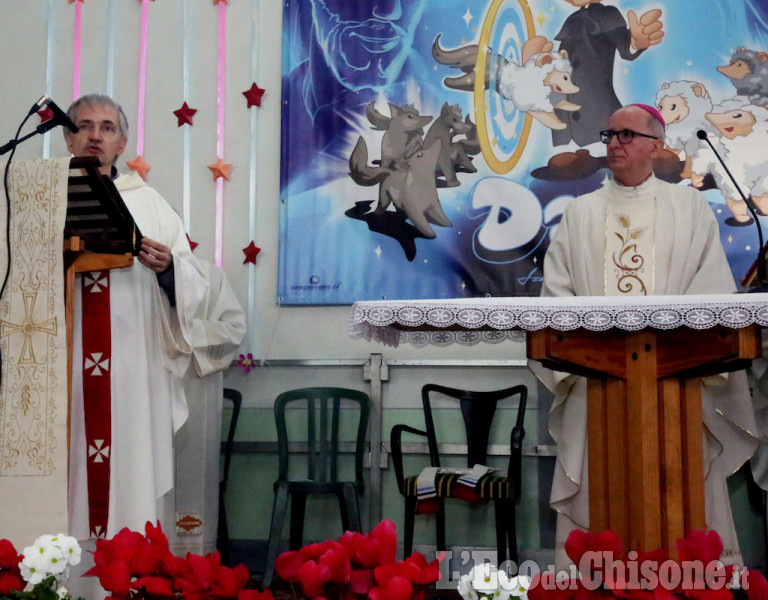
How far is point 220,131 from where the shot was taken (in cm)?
536

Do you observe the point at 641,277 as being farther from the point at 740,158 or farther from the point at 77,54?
the point at 77,54

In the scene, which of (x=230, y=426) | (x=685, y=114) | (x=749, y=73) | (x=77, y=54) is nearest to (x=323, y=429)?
(x=230, y=426)

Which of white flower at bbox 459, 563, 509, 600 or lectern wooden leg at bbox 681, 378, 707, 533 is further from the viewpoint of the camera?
lectern wooden leg at bbox 681, 378, 707, 533

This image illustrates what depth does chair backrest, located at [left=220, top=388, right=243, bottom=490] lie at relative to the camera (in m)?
4.76

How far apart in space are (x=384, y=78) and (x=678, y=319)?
3070mm

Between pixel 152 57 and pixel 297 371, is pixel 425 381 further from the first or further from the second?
pixel 152 57

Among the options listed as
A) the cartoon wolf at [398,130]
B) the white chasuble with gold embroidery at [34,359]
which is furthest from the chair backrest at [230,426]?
the white chasuble with gold embroidery at [34,359]

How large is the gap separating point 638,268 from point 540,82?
1.45 meters

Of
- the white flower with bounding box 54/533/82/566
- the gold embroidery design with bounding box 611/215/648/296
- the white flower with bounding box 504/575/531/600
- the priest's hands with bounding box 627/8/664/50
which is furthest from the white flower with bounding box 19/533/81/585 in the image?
the priest's hands with bounding box 627/8/664/50

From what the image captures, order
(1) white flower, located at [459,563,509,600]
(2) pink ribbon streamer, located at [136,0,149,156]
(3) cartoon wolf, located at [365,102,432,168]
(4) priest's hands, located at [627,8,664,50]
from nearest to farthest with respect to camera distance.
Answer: (1) white flower, located at [459,563,509,600], (4) priest's hands, located at [627,8,664,50], (3) cartoon wolf, located at [365,102,432,168], (2) pink ribbon streamer, located at [136,0,149,156]

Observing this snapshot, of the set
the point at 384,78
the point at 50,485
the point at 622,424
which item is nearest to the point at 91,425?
the point at 50,485

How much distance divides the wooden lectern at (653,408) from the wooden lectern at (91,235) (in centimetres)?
140

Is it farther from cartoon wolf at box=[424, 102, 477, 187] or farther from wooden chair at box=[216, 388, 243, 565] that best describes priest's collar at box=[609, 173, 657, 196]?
wooden chair at box=[216, 388, 243, 565]

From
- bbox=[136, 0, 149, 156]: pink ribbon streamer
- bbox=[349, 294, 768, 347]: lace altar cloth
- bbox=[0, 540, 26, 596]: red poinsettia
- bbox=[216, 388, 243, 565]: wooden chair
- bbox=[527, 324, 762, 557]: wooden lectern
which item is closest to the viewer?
bbox=[0, 540, 26, 596]: red poinsettia
